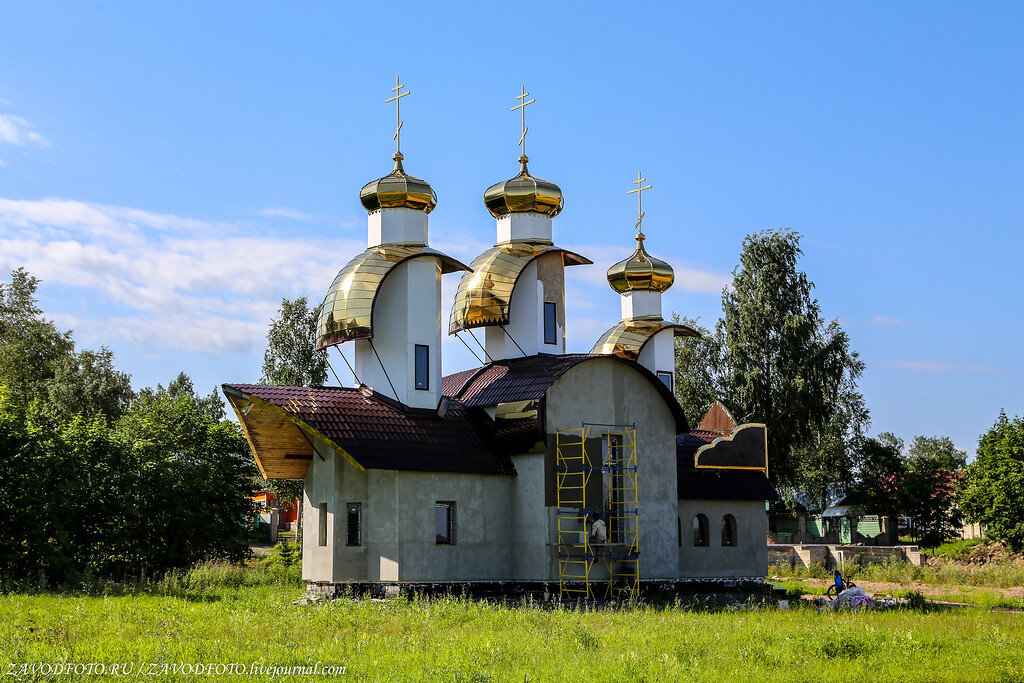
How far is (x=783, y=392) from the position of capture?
36.2 m

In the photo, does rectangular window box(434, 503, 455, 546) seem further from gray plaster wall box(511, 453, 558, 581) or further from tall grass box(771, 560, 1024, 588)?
tall grass box(771, 560, 1024, 588)

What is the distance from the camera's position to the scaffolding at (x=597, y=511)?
1838cm

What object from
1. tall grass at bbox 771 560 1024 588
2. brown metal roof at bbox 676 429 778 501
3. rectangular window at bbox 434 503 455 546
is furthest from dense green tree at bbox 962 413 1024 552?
rectangular window at bbox 434 503 455 546

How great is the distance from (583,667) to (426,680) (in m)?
1.69

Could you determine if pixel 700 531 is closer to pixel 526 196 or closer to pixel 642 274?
pixel 642 274

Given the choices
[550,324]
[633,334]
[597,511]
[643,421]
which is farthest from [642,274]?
[597,511]

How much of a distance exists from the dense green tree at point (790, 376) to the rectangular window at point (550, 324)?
48.6ft

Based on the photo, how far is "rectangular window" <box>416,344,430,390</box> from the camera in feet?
62.7

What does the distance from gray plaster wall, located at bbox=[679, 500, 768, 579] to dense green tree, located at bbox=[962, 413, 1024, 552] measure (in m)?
8.26

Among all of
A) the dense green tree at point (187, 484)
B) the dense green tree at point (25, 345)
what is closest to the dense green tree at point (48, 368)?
the dense green tree at point (25, 345)

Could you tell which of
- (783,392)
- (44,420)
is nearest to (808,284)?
(783,392)

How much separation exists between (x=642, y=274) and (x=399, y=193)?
880cm

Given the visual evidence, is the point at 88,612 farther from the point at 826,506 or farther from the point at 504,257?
the point at 826,506

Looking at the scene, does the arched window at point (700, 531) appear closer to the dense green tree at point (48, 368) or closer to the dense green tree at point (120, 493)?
the dense green tree at point (120, 493)
